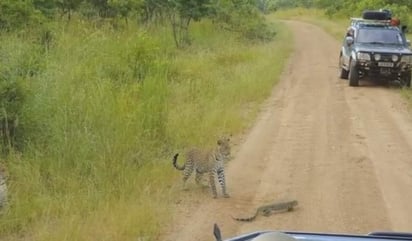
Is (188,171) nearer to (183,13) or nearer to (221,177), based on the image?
(221,177)

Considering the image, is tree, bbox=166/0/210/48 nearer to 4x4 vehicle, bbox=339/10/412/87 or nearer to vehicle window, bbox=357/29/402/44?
4x4 vehicle, bbox=339/10/412/87

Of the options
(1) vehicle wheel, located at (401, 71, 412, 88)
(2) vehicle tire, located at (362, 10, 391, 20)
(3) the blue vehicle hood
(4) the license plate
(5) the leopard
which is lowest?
(1) vehicle wheel, located at (401, 71, 412, 88)

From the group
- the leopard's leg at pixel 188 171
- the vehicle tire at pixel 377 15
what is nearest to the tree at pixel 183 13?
the vehicle tire at pixel 377 15

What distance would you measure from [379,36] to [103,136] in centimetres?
1060

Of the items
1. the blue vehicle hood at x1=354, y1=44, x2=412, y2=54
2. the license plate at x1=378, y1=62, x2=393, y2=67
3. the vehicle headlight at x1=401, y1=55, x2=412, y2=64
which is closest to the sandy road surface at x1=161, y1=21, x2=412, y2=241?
the license plate at x1=378, y1=62, x2=393, y2=67

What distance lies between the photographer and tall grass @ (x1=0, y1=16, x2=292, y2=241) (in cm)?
615

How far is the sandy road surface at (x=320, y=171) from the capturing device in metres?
6.47

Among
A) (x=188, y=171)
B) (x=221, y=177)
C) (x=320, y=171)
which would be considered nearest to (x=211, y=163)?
(x=221, y=177)

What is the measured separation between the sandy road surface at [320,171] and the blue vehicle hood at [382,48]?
1.65 metres

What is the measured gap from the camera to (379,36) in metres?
16.5

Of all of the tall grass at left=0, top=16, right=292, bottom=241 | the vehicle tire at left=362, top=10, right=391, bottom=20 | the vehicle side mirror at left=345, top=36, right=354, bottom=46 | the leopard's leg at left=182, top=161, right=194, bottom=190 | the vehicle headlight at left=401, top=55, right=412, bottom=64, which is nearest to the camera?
the tall grass at left=0, top=16, right=292, bottom=241

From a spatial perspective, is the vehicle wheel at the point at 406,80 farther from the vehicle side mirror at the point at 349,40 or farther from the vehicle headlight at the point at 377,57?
the vehicle side mirror at the point at 349,40

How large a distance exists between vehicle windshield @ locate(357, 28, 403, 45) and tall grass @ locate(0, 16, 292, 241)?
4.95m

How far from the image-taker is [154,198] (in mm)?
6922
